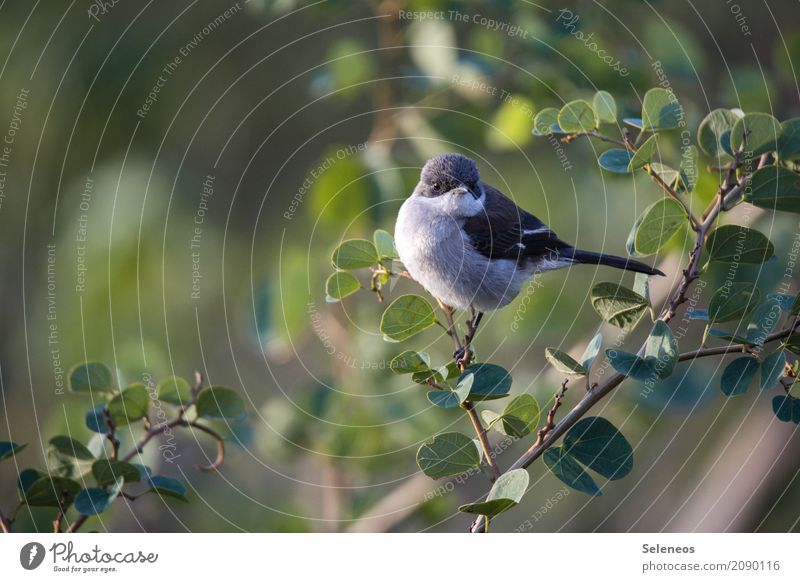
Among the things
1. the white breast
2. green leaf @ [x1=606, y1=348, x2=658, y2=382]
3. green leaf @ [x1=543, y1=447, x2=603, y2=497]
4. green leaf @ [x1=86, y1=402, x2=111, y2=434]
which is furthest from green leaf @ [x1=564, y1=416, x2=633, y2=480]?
green leaf @ [x1=86, y1=402, x2=111, y2=434]

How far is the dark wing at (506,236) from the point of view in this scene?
8.53 feet

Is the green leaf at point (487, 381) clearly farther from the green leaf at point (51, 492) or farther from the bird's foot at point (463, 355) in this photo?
the green leaf at point (51, 492)

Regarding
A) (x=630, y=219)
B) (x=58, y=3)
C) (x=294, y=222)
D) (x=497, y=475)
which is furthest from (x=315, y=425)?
(x=58, y=3)

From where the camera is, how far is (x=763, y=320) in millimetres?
1549

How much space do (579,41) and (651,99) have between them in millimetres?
1154

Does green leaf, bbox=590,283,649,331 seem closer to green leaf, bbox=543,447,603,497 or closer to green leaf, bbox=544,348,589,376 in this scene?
green leaf, bbox=544,348,589,376

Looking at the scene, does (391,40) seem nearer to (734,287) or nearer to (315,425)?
(315,425)

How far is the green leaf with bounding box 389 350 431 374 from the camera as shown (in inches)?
57.7

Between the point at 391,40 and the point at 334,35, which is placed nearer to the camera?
the point at 391,40

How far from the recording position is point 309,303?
8.91 ft

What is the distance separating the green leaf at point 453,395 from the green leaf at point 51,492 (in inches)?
29.3

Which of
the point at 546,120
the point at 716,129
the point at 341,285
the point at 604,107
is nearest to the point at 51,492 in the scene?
the point at 341,285

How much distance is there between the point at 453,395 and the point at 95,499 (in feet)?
2.41

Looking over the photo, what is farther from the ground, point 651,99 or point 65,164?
point 65,164
